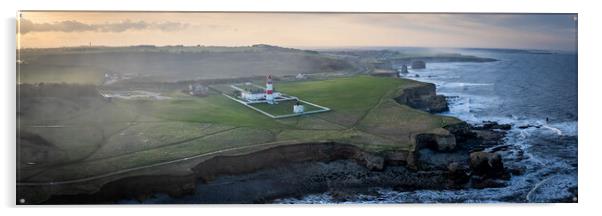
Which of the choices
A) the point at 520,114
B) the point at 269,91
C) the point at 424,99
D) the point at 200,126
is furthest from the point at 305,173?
the point at 520,114

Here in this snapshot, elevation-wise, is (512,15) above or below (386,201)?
above

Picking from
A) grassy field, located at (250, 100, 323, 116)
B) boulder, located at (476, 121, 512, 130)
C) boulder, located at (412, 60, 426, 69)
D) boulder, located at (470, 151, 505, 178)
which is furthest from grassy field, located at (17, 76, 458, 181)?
boulder, located at (470, 151, 505, 178)

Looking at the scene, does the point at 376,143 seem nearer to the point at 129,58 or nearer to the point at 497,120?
the point at 497,120

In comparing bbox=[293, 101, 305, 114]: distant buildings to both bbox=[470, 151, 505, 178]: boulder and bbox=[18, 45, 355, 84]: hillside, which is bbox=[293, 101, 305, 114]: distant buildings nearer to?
bbox=[18, 45, 355, 84]: hillside

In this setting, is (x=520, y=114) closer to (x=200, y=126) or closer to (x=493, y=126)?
(x=493, y=126)

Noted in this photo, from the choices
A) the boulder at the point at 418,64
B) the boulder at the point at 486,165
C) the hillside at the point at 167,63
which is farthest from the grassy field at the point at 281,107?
the boulder at the point at 486,165

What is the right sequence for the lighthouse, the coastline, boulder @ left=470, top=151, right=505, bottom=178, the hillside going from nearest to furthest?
1. the coastline
2. the hillside
3. boulder @ left=470, top=151, right=505, bottom=178
4. the lighthouse

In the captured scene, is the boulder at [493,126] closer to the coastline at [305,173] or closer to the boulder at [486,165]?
the coastline at [305,173]
